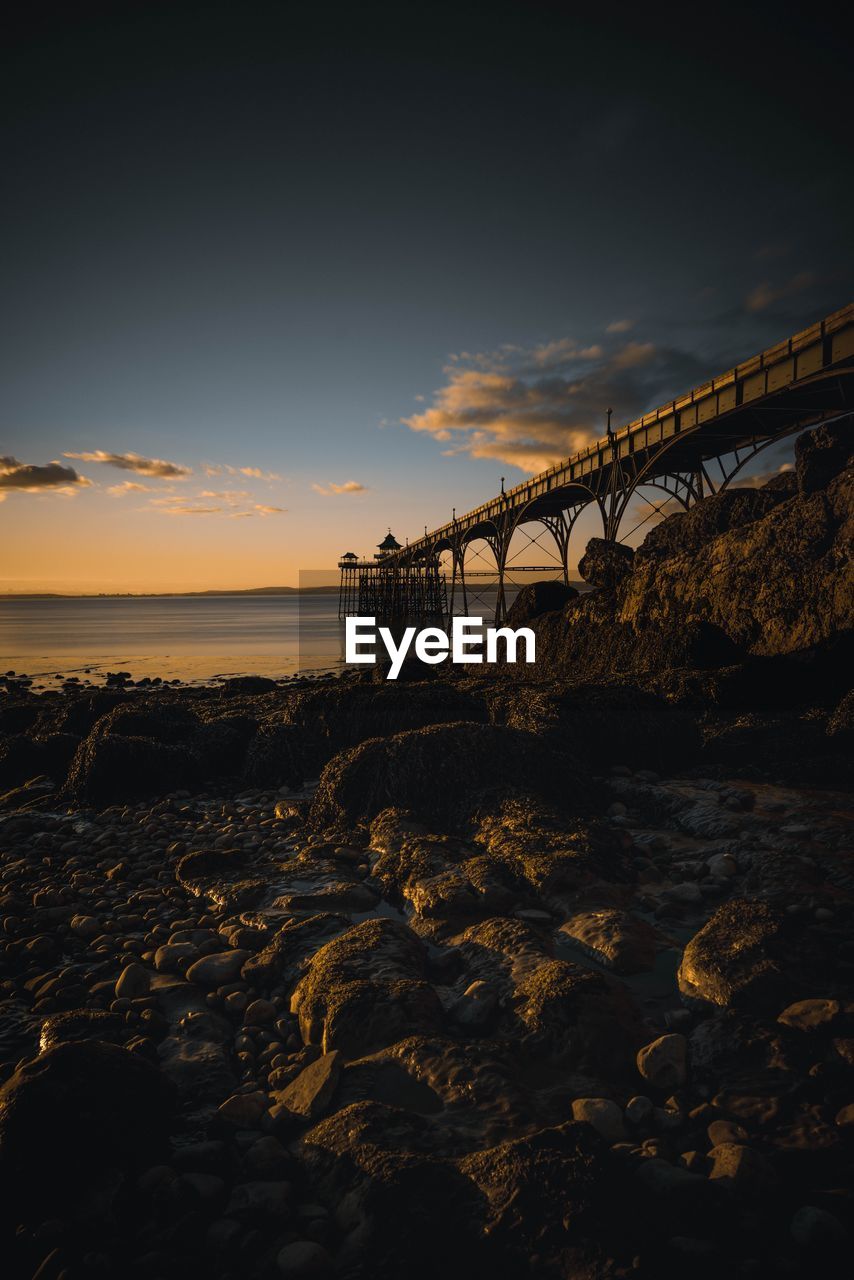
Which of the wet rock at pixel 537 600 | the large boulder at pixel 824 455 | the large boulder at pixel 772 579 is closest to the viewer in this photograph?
the large boulder at pixel 772 579

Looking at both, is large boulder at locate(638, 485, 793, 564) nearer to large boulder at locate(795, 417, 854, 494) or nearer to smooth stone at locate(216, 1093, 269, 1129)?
large boulder at locate(795, 417, 854, 494)

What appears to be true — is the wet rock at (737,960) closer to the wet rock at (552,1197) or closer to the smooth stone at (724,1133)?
the smooth stone at (724,1133)

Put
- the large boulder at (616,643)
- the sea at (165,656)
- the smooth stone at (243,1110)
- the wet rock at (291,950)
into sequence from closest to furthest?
the smooth stone at (243,1110) → the wet rock at (291,950) → the large boulder at (616,643) → the sea at (165,656)

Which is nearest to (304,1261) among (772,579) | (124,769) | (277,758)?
(277,758)

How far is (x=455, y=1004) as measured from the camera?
312 cm

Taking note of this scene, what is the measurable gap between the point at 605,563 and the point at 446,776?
1209 cm

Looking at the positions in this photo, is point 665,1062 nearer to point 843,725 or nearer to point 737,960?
point 737,960

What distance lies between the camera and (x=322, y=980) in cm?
322

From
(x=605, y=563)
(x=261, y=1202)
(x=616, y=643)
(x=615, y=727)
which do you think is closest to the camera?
(x=261, y=1202)

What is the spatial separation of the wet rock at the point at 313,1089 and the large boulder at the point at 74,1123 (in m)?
0.50

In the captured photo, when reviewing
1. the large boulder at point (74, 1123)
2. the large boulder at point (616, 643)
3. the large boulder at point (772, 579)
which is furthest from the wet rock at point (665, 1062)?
the large boulder at point (772, 579)

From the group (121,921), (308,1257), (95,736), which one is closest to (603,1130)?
(308,1257)

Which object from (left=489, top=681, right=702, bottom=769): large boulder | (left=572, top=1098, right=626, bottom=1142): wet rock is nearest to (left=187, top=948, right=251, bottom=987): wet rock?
(left=572, top=1098, right=626, bottom=1142): wet rock

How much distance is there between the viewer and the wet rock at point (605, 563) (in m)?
15.5
